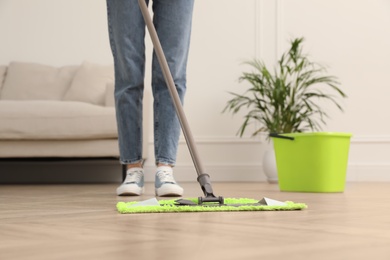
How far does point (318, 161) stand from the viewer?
8.62 feet

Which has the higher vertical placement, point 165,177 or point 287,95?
point 287,95

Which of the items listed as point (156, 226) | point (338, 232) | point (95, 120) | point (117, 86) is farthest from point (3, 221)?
point (95, 120)

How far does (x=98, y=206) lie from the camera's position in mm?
1675

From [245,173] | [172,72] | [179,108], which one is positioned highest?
[172,72]

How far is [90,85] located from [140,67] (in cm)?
193

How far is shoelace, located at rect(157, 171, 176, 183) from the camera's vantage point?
2094 millimetres

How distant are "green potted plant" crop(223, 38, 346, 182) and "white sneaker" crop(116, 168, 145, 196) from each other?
69.4 inches

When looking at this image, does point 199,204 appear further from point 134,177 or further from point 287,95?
point 287,95

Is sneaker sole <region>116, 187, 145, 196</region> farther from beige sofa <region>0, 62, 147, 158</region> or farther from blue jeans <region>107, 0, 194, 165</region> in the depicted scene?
beige sofa <region>0, 62, 147, 158</region>

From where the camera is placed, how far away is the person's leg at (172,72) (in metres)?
2.11

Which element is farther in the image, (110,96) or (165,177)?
(110,96)

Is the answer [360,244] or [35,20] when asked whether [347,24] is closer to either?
[35,20]

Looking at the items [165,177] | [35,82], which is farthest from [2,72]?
[165,177]

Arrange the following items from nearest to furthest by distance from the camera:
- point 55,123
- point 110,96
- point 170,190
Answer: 1. point 170,190
2. point 55,123
3. point 110,96
